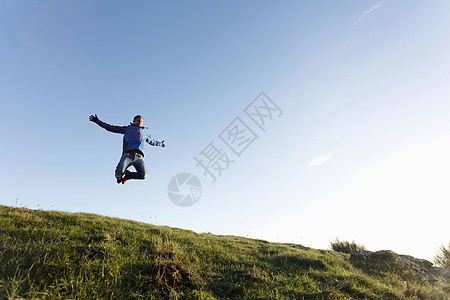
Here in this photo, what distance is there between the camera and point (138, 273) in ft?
14.8

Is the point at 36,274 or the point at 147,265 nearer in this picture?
the point at 36,274

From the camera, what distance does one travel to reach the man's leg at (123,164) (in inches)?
298

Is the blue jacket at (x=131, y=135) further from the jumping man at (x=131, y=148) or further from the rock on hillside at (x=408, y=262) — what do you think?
the rock on hillside at (x=408, y=262)

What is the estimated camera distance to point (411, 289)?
256 inches

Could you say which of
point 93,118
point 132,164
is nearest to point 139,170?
point 132,164

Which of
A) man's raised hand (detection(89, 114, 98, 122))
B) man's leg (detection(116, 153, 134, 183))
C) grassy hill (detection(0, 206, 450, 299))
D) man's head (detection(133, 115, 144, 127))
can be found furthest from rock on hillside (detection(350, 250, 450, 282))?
man's raised hand (detection(89, 114, 98, 122))

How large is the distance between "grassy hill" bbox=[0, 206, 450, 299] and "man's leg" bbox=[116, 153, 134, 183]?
177 centimetres

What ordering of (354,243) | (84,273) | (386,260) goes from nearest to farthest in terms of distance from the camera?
(84,273) → (386,260) → (354,243)

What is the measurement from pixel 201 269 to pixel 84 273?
97.3 inches

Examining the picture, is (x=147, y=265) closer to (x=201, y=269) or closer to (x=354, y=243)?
(x=201, y=269)

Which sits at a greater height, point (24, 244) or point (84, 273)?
point (24, 244)

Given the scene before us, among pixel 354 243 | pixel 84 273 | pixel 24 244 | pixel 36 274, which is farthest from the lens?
pixel 354 243

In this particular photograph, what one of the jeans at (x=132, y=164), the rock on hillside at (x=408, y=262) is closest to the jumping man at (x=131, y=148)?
the jeans at (x=132, y=164)

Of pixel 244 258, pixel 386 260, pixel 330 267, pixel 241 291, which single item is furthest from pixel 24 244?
pixel 386 260
